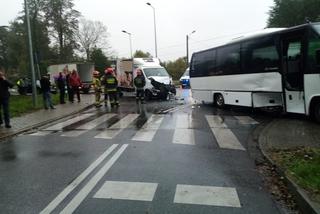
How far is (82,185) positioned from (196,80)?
51.1 ft

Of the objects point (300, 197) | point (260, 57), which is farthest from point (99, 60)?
point (300, 197)

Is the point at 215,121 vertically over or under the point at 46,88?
under

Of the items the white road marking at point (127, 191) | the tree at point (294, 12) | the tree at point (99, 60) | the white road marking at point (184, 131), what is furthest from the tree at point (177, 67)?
the white road marking at point (127, 191)

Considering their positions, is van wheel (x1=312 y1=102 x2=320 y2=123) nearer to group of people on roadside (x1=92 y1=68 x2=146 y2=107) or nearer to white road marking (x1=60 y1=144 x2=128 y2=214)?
→ white road marking (x1=60 y1=144 x2=128 y2=214)

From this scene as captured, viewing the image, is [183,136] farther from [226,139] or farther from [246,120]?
[246,120]

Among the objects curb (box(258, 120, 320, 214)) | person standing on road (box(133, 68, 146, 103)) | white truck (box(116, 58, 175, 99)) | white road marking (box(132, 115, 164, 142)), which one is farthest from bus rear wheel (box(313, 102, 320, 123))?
white truck (box(116, 58, 175, 99))

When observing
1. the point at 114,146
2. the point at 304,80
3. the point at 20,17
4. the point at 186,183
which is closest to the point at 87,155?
the point at 114,146

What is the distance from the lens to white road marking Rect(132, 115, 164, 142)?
11695 mm

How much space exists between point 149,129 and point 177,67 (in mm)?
79712

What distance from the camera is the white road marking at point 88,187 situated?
5.86 m

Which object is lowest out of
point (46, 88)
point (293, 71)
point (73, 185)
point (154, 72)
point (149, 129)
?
point (73, 185)

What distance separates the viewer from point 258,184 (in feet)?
23.1

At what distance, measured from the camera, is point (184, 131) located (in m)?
12.8

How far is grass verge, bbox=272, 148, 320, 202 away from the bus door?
4944 mm
